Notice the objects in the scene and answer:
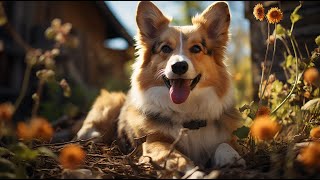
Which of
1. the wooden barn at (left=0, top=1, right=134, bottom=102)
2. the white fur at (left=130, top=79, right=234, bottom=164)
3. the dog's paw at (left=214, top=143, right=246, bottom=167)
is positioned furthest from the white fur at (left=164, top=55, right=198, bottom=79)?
the wooden barn at (left=0, top=1, right=134, bottom=102)

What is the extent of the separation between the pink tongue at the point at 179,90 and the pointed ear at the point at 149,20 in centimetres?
83

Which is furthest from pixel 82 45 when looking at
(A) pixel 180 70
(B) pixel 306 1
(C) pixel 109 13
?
(A) pixel 180 70

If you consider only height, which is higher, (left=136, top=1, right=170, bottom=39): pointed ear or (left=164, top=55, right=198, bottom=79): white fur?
(left=136, top=1, right=170, bottom=39): pointed ear

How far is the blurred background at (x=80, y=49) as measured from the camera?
5.36 meters

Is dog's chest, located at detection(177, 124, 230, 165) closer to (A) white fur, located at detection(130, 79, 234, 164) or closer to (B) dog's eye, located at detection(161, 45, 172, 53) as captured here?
(A) white fur, located at detection(130, 79, 234, 164)

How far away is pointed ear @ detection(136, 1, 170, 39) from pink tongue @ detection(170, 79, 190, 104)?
828mm

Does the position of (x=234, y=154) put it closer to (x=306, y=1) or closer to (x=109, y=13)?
(x=306, y=1)

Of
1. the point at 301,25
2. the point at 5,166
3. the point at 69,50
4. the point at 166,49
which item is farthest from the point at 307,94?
the point at 69,50

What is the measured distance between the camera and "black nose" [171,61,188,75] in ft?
11.4

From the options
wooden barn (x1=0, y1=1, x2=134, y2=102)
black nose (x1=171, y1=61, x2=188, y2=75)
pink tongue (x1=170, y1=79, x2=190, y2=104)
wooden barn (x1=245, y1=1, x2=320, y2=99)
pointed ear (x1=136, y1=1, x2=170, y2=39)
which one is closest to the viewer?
black nose (x1=171, y1=61, x2=188, y2=75)

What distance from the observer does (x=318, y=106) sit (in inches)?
140

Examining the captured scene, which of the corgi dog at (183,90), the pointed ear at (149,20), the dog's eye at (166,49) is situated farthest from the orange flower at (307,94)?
the pointed ear at (149,20)

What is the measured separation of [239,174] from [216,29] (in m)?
2.13

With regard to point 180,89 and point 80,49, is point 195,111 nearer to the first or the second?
point 180,89
